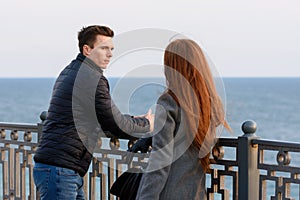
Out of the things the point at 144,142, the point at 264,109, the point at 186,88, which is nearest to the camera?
the point at 186,88

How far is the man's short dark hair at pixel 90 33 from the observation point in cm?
426

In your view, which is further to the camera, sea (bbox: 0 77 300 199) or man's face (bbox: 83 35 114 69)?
sea (bbox: 0 77 300 199)

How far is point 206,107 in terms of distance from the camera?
3.67 metres

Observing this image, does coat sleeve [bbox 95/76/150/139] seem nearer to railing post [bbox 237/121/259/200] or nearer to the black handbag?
the black handbag

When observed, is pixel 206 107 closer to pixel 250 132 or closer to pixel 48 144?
pixel 250 132

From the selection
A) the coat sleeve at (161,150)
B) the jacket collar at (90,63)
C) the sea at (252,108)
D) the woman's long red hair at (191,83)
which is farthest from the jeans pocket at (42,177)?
the sea at (252,108)

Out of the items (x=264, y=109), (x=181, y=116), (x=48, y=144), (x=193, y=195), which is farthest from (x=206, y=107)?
(x=264, y=109)

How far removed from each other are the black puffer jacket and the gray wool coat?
0.58 metres

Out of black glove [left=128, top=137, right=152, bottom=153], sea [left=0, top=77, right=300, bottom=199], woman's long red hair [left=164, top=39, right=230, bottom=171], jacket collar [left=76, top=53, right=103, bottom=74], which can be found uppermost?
sea [left=0, top=77, right=300, bottom=199]

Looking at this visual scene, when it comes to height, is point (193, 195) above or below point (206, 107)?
below

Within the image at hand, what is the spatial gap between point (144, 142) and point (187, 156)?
448mm

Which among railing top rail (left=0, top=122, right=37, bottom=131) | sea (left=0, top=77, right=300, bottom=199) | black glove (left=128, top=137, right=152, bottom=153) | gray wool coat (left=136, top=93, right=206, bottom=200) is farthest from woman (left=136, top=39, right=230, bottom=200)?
sea (left=0, top=77, right=300, bottom=199)

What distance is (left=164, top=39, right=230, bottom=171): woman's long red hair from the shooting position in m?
3.65

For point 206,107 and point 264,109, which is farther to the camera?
point 264,109
